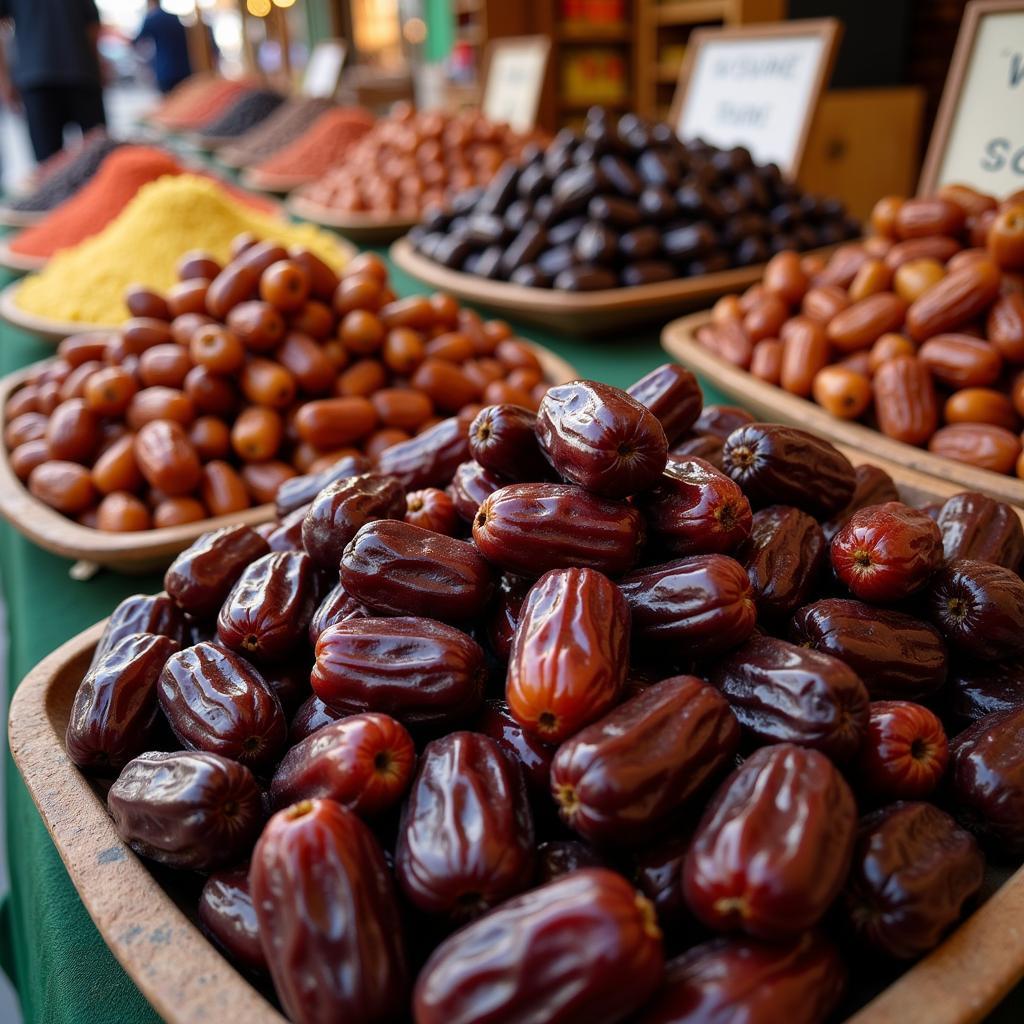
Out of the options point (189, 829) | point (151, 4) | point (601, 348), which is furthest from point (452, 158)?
point (151, 4)

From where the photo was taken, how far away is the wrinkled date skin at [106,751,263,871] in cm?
92

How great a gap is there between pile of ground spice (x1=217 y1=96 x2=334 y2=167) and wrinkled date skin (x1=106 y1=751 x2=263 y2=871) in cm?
633

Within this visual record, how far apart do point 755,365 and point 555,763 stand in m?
1.63

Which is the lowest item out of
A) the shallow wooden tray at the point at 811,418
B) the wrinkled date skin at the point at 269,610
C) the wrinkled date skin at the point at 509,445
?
the shallow wooden tray at the point at 811,418

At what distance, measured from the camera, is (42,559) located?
1986 millimetres

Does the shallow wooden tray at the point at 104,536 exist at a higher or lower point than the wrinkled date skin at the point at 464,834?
lower

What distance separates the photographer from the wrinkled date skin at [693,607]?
38.9 inches

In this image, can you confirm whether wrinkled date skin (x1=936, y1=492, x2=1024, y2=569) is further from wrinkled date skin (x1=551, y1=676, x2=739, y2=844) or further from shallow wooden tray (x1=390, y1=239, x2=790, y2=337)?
shallow wooden tray (x1=390, y1=239, x2=790, y2=337)

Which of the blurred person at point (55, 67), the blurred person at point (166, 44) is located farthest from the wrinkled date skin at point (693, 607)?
the blurred person at point (166, 44)

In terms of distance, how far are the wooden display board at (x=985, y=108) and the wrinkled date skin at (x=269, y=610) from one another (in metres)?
2.53

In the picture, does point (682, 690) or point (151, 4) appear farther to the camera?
point (151, 4)

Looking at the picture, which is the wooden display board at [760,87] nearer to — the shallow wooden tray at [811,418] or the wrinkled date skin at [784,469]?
the shallow wooden tray at [811,418]

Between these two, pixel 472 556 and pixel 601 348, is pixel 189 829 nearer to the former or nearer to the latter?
pixel 472 556

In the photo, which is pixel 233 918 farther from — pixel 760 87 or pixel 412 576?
pixel 760 87
